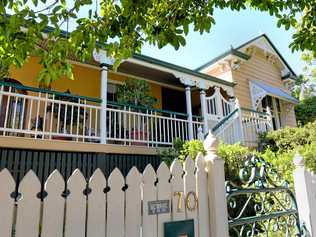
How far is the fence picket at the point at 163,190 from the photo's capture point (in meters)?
2.05

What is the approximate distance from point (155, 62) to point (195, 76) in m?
1.88

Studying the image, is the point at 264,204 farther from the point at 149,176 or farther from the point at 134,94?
the point at 134,94

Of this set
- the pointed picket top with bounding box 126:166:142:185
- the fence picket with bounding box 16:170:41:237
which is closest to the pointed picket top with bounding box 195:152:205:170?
the pointed picket top with bounding box 126:166:142:185

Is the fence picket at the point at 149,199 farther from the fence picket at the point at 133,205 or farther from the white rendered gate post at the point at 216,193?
the white rendered gate post at the point at 216,193

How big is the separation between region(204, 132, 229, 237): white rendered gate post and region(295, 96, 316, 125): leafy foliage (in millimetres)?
17872

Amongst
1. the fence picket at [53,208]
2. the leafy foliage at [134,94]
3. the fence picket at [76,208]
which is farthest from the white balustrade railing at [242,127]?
the fence picket at [53,208]

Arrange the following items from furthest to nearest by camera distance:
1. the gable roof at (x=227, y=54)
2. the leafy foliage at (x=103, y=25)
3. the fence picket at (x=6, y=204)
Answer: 1. the gable roof at (x=227, y=54)
2. the leafy foliage at (x=103, y=25)
3. the fence picket at (x=6, y=204)

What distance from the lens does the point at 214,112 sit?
1106 cm

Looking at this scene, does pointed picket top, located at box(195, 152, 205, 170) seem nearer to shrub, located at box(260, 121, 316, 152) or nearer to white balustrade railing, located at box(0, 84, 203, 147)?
white balustrade railing, located at box(0, 84, 203, 147)

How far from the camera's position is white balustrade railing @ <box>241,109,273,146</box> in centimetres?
1048

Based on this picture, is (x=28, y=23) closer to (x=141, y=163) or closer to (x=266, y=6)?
(x=266, y=6)

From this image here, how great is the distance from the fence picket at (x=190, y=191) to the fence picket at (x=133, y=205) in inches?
17.8

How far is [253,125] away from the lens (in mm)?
10977

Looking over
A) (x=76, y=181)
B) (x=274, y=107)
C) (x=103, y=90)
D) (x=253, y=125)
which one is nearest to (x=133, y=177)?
(x=76, y=181)
